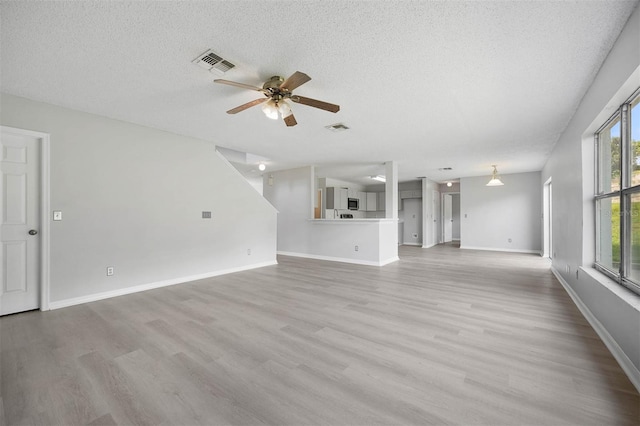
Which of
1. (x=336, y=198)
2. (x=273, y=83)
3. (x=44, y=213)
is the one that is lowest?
(x=44, y=213)

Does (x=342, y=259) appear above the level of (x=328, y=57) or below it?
below

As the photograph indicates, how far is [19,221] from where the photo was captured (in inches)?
122

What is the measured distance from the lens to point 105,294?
3.61 metres

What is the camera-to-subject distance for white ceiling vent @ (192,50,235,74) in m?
2.28

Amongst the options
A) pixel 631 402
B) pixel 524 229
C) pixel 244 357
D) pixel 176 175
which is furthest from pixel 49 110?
pixel 524 229

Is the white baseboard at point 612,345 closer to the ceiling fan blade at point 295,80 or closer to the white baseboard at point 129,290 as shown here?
the ceiling fan blade at point 295,80

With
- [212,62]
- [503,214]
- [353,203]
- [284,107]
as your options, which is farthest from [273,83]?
[503,214]

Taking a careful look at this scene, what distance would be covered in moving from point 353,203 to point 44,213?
26.4 feet

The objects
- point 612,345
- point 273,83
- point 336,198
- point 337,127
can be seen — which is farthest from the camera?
point 336,198

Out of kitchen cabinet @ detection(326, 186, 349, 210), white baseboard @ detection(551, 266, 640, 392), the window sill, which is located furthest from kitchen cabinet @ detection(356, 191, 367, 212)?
the window sill

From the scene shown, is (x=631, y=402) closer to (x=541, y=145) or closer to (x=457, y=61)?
(x=457, y=61)

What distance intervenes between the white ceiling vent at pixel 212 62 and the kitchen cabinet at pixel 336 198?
6.67m

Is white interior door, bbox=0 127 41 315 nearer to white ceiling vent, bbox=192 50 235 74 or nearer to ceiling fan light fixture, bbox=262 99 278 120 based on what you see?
white ceiling vent, bbox=192 50 235 74

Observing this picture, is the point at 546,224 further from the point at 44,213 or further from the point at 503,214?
the point at 44,213
